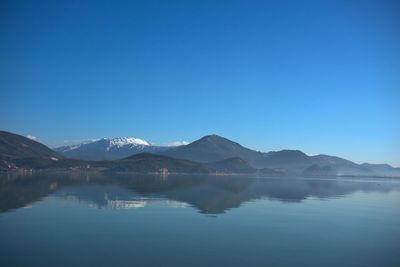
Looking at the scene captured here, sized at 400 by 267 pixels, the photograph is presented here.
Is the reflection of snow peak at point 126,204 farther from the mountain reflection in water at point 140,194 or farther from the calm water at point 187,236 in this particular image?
the calm water at point 187,236

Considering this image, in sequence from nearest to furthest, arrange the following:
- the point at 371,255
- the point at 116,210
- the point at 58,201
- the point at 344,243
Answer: the point at 371,255, the point at 344,243, the point at 116,210, the point at 58,201

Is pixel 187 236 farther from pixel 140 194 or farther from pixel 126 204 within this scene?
pixel 140 194

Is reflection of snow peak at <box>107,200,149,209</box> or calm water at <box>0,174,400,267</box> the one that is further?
reflection of snow peak at <box>107,200,149,209</box>

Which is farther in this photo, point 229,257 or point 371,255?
point 371,255

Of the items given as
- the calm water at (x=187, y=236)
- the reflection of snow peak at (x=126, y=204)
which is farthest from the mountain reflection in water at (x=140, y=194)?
the calm water at (x=187, y=236)

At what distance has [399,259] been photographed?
92.9 ft

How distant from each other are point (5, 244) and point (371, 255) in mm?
26198

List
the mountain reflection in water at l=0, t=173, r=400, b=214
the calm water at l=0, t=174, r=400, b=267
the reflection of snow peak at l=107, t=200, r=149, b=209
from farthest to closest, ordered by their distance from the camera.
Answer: the mountain reflection in water at l=0, t=173, r=400, b=214 → the reflection of snow peak at l=107, t=200, r=149, b=209 → the calm water at l=0, t=174, r=400, b=267

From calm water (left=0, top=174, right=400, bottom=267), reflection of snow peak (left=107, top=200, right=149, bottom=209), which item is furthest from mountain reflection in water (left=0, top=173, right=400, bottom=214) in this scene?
calm water (left=0, top=174, right=400, bottom=267)

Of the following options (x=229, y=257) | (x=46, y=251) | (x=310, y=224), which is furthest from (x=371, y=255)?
(x=46, y=251)

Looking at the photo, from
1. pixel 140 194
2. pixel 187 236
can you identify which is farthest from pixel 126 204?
pixel 187 236

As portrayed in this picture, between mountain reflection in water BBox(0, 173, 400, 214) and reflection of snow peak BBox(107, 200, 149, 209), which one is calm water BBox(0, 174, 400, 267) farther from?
mountain reflection in water BBox(0, 173, 400, 214)

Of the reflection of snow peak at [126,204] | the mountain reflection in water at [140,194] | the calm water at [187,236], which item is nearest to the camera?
the calm water at [187,236]

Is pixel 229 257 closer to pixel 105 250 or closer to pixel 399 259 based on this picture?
pixel 105 250
